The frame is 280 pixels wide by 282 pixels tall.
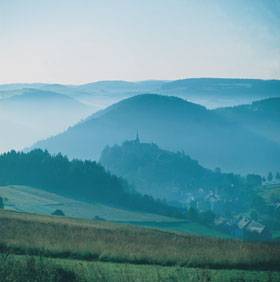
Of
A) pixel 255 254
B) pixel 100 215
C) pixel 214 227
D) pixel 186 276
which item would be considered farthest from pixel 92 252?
pixel 214 227

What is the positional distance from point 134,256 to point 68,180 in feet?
369

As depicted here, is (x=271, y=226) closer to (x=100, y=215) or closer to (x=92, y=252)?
(x=100, y=215)

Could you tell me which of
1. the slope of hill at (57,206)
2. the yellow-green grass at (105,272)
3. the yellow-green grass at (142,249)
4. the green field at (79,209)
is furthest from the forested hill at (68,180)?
the yellow-green grass at (105,272)

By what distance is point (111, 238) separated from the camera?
28844 millimetres

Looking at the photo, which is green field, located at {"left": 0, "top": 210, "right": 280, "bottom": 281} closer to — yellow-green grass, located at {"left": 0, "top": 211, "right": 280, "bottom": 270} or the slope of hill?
yellow-green grass, located at {"left": 0, "top": 211, "right": 280, "bottom": 270}

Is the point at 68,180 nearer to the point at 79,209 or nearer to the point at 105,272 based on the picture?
the point at 79,209

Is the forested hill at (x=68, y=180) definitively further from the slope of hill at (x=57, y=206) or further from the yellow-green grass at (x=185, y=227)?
the yellow-green grass at (x=185, y=227)

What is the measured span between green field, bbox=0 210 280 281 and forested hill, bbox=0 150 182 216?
98877 mm

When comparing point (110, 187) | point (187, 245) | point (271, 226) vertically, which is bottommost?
point (271, 226)

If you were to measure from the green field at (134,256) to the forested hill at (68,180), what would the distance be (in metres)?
98.9

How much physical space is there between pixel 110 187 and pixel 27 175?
2092cm

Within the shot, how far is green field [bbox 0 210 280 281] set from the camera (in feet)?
64.1

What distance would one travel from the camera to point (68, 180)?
13488 cm

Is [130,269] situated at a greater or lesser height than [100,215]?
greater
